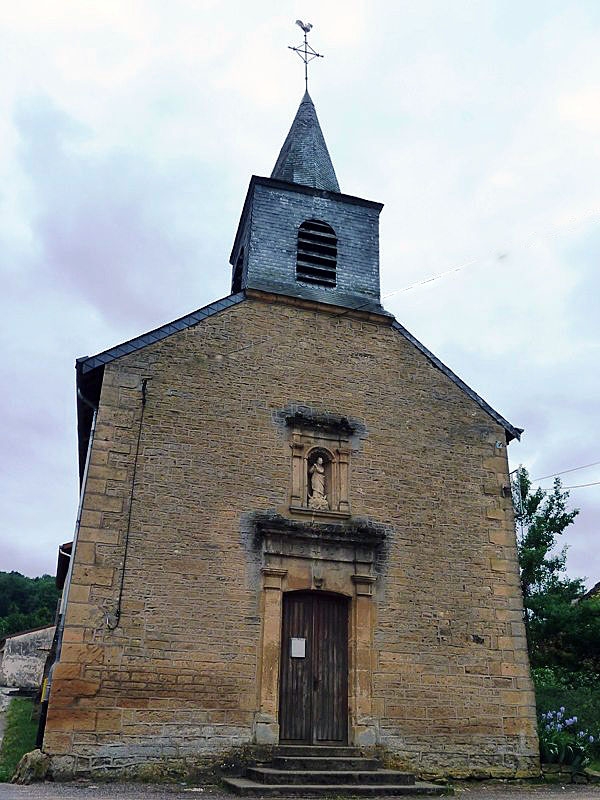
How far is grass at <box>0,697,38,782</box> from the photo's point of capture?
1005 cm

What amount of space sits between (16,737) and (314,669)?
752 cm

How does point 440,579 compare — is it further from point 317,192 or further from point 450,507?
point 317,192

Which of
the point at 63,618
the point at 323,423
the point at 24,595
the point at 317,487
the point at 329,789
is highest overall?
the point at 24,595

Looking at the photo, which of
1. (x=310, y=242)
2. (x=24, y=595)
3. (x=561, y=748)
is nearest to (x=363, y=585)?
(x=561, y=748)

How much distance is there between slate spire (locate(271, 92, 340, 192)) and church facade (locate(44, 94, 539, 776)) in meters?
3.56

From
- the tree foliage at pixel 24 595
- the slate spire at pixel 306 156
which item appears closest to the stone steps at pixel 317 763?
the slate spire at pixel 306 156

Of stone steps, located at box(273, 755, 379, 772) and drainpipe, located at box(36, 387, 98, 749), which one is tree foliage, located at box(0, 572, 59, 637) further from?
stone steps, located at box(273, 755, 379, 772)

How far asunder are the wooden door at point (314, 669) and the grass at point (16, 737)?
12.1 ft

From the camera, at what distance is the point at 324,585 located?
1032 centimetres

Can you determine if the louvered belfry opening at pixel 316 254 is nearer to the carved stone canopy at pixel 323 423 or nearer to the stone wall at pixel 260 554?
the stone wall at pixel 260 554

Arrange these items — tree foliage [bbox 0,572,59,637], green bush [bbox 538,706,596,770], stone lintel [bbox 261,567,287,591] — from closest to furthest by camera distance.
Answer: stone lintel [bbox 261,567,287,591], green bush [bbox 538,706,596,770], tree foliage [bbox 0,572,59,637]

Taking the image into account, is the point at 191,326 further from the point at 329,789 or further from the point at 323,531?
the point at 329,789

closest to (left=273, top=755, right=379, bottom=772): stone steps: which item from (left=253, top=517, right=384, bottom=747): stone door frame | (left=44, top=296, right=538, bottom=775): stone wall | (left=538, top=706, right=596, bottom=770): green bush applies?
(left=253, top=517, right=384, bottom=747): stone door frame

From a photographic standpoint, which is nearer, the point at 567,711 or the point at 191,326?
the point at 191,326
